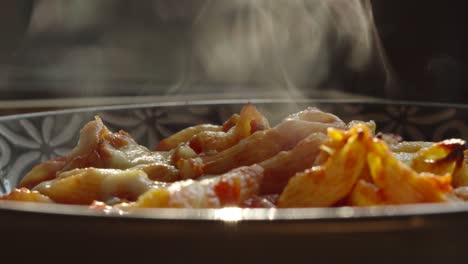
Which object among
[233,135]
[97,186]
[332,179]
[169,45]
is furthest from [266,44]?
[332,179]

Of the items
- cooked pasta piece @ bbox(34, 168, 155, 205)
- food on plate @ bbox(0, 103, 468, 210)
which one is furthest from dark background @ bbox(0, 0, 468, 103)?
cooked pasta piece @ bbox(34, 168, 155, 205)

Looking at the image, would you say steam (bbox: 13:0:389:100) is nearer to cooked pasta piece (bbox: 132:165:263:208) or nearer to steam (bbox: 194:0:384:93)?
steam (bbox: 194:0:384:93)

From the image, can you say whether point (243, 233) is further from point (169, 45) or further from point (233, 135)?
point (169, 45)

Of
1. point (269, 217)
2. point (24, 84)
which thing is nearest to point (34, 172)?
point (269, 217)

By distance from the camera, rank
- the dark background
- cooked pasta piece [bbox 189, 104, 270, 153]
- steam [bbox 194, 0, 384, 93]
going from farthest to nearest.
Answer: steam [bbox 194, 0, 384, 93], the dark background, cooked pasta piece [bbox 189, 104, 270, 153]

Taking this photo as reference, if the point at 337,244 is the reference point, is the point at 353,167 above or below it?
above

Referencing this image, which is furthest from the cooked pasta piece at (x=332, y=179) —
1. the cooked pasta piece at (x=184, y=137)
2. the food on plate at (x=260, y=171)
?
the cooked pasta piece at (x=184, y=137)

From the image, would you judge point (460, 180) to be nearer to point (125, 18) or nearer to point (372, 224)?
point (372, 224)
